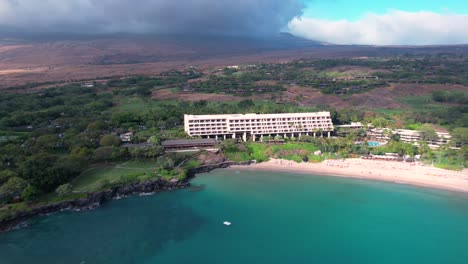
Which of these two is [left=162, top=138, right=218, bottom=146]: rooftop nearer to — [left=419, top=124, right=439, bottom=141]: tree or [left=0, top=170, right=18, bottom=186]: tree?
[left=0, top=170, right=18, bottom=186]: tree

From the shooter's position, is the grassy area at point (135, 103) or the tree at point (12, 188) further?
the grassy area at point (135, 103)

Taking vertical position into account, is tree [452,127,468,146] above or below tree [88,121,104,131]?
below

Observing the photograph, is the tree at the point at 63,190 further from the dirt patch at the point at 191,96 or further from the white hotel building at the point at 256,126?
the dirt patch at the point at 191,96

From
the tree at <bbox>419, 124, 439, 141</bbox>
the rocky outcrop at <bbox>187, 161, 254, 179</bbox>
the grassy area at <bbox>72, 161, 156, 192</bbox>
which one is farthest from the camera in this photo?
the tree at <bbox>419, 124, 439, 141</bbox>

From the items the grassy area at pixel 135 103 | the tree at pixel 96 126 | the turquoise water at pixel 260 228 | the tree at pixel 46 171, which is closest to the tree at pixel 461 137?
the turquoise water at pixel 260 228

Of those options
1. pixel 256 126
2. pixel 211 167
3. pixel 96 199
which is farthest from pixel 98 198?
pixel 256 126

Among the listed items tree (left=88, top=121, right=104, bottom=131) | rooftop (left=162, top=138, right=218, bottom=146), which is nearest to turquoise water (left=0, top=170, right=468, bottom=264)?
rooftop (left=162, top=138, right=218, bottom=146)
